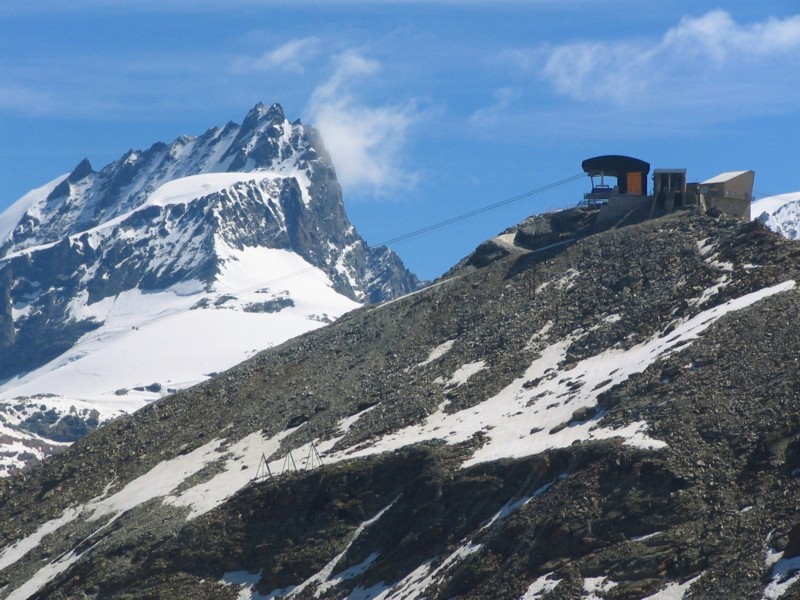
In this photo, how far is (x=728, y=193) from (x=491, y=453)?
4655cm

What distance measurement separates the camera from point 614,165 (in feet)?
397

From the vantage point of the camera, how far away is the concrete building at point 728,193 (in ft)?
368

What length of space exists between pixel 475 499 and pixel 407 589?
635cm

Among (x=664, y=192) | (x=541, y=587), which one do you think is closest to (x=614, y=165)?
(x=664, y=192)

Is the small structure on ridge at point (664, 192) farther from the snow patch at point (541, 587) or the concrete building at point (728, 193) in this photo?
the snow patch at point (541, 587)

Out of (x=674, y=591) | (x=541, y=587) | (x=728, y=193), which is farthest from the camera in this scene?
(x=728, y=193)

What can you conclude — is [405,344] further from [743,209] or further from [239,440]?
[743,209]

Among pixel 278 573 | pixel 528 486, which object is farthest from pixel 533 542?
pixel 278 573

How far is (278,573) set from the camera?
75.3m

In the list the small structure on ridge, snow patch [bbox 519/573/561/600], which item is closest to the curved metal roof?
the small structure on ridge

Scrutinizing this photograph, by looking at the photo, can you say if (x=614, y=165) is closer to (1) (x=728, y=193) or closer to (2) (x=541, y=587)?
(1) (x=728, y=193)

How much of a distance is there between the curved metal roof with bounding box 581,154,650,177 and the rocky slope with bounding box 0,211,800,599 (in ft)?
16.9

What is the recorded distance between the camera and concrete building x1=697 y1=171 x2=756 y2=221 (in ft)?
368

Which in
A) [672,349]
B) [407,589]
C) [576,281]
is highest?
[576,281]
